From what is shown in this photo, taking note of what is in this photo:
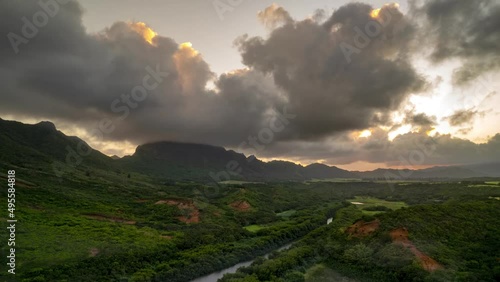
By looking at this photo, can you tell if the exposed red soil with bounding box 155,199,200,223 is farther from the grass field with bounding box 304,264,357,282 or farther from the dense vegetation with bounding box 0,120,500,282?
the grass field with bounding box 304,264,357,282

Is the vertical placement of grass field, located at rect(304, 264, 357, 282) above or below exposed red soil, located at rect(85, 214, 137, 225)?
below

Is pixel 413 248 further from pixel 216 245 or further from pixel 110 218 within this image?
pixel 110 218

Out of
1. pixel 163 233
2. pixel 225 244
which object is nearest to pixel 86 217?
pixel 163 233

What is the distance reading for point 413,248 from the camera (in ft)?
201

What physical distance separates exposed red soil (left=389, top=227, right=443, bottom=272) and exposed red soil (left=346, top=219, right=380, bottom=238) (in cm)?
647

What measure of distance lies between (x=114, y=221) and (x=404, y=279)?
83.5 m

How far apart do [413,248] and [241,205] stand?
3771 inches

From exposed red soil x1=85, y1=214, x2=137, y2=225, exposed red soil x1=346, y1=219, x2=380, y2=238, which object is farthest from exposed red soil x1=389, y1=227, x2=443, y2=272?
exposed red soil x1=85, y1=214, x2=137, y2=225

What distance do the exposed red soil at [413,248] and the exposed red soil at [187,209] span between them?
227ft

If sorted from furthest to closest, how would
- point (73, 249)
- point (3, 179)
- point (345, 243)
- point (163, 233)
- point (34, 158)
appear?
point (34, 158) < point (3, 179) < point (163, 233) < point (345, 243) < point (73, 249)

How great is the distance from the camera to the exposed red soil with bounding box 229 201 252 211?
145125 millimetres

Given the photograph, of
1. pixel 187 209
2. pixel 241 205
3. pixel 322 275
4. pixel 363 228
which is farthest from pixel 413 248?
pixel 241 205

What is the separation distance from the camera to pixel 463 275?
5088cm

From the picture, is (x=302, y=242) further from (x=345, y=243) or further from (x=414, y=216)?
(x=414, y=216)
